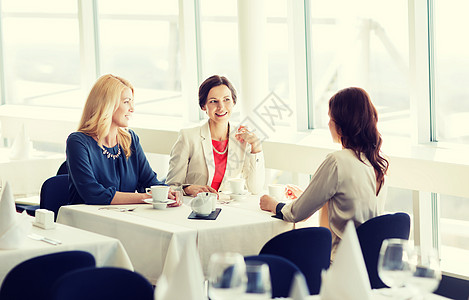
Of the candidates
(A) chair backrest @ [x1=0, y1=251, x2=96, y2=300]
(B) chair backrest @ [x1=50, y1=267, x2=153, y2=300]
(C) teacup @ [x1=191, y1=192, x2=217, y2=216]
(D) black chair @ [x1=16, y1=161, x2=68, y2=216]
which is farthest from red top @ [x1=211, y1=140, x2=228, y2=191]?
(B) chair backrest @ [x1=50, y1=267, x2=153, y2=300]

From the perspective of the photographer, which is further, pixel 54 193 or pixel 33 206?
pixel 33 206

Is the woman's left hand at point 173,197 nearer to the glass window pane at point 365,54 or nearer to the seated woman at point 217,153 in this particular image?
the seated woman at point 217,153

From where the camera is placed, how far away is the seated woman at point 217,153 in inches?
173

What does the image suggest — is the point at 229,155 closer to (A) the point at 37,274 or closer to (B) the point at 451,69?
(B) the point at 451,69

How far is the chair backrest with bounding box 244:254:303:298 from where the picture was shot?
2480mm

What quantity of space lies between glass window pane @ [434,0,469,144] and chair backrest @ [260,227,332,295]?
220 centimetres

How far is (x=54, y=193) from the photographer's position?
4.49 metres

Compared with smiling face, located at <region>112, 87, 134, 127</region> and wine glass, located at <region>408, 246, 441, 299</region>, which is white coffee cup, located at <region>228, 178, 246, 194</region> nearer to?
smiling face, located at <region>112, 87, 134, 127</region>

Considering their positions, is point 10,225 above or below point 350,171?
below

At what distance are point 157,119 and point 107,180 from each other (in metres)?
3.22

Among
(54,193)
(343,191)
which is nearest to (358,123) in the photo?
(343,191)

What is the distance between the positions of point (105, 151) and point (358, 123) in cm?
158

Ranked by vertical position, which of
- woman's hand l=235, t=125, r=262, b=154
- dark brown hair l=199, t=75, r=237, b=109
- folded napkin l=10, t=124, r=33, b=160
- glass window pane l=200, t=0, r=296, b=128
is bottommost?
folded napkin l=10, t=124, r=33, b=160

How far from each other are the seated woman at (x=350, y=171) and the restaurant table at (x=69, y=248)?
937 mm
